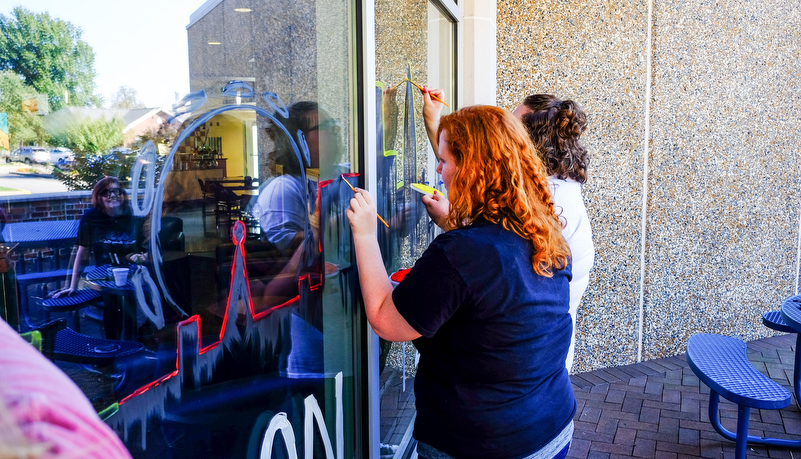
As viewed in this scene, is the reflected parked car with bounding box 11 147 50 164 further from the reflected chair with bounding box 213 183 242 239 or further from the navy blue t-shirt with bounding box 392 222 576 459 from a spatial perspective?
the navy blue t-shirt with bounding box 392 222 576 459

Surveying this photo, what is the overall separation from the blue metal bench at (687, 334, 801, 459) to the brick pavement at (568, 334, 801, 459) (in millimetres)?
163

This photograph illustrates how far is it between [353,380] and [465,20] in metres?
2.46

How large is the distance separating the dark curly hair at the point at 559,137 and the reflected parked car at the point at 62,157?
160cm

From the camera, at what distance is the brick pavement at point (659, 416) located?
3.30 metres

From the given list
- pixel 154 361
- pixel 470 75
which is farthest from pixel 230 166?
pixel 470 75

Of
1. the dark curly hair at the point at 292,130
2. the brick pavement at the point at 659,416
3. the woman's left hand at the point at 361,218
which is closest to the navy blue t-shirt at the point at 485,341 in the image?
the woman's left hand at the point at 361,218

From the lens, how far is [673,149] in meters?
4.58

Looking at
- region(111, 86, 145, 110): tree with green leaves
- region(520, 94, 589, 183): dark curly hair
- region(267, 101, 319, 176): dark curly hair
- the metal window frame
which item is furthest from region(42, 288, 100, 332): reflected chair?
region(520, 94, 589, 183): dark curly hair

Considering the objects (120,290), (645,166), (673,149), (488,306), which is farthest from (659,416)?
(120,290)

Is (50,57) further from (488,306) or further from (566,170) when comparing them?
(566,170)

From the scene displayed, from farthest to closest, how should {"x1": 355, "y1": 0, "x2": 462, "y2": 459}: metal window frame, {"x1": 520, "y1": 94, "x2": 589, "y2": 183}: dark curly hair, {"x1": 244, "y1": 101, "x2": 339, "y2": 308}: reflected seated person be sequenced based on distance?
{"x1": 520, "y1": 94, "x2": 589, "y2": 183}: dark curly hair → {"x1": 355, "y1": 0, "x2": 462, "y2": 459}: metal window frame → {"x1": 244, "y1": 101, "x2": 339, "y2": 308}: reflected seated person

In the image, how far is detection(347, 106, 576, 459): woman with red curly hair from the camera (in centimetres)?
127

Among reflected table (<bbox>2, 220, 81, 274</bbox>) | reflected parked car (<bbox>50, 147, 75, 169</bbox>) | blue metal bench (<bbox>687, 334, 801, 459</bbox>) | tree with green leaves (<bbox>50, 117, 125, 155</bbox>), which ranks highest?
tree with green leaves (<bbox>50, 117, 125, 155</bbox>)

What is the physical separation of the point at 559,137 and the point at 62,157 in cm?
171
